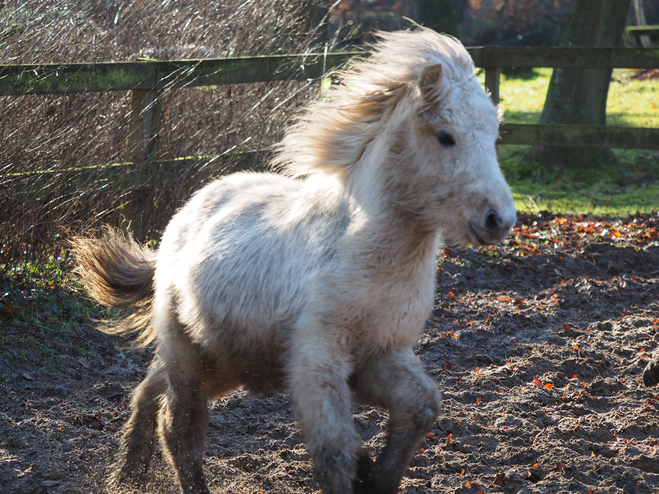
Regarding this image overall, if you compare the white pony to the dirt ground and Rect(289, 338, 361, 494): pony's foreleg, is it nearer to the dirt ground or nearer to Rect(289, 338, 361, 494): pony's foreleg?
Rect(289, 338, 361, 494): pony's foreleg

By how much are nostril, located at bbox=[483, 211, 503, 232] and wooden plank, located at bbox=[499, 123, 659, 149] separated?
624cm

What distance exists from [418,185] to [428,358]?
2.44 metres

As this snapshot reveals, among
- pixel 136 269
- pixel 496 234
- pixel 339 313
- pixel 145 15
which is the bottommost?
pixel 136 269

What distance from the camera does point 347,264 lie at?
2.71 meters

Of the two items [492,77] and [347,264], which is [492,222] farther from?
[492,77]

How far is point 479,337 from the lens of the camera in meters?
5.25

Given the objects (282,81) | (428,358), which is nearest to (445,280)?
(428,358)

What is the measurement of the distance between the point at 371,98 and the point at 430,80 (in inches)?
12.9

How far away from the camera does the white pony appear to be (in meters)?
2.60

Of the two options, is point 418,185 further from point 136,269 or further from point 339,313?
point 136,269

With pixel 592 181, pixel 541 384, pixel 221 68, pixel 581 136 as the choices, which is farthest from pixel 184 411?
pixel 592 181

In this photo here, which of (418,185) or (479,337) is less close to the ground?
(418,185)

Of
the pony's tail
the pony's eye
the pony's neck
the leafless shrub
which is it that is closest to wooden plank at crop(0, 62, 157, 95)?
the leafless shrub

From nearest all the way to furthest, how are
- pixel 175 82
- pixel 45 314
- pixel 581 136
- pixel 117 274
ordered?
pixel 117 274
pixel 45 314
pixel 175 82
pixel 581 136
